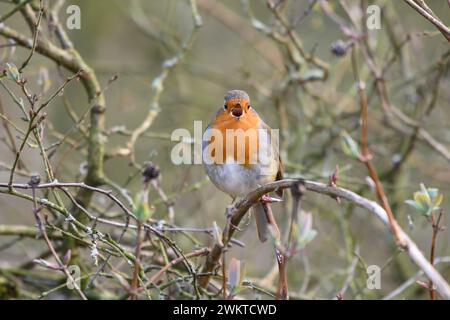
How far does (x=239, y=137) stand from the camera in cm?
284

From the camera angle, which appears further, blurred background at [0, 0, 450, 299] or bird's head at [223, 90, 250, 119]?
blurred background at [0, 0, 450, 299]

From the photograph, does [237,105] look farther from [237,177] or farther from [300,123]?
[300,123]

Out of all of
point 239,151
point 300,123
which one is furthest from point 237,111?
point 300,123

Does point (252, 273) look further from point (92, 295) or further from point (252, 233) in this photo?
point (92, 295)

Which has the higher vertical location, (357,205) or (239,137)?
(239,137)

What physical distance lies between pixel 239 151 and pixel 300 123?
1.62 metres

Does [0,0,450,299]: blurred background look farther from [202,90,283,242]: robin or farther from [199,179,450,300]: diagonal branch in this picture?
[199,179,450,300]: diagonal branch

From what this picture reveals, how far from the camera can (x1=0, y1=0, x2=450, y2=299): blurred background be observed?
3729 millimetres

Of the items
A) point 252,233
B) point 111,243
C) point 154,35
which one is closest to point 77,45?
point 154,35

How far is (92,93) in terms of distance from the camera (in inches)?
124

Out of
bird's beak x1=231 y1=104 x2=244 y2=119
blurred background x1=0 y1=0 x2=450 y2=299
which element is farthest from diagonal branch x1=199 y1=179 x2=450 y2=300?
blurred background x1=0 y1=0 x2=450 y2=299

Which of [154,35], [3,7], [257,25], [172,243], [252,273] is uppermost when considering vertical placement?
[3,7]
